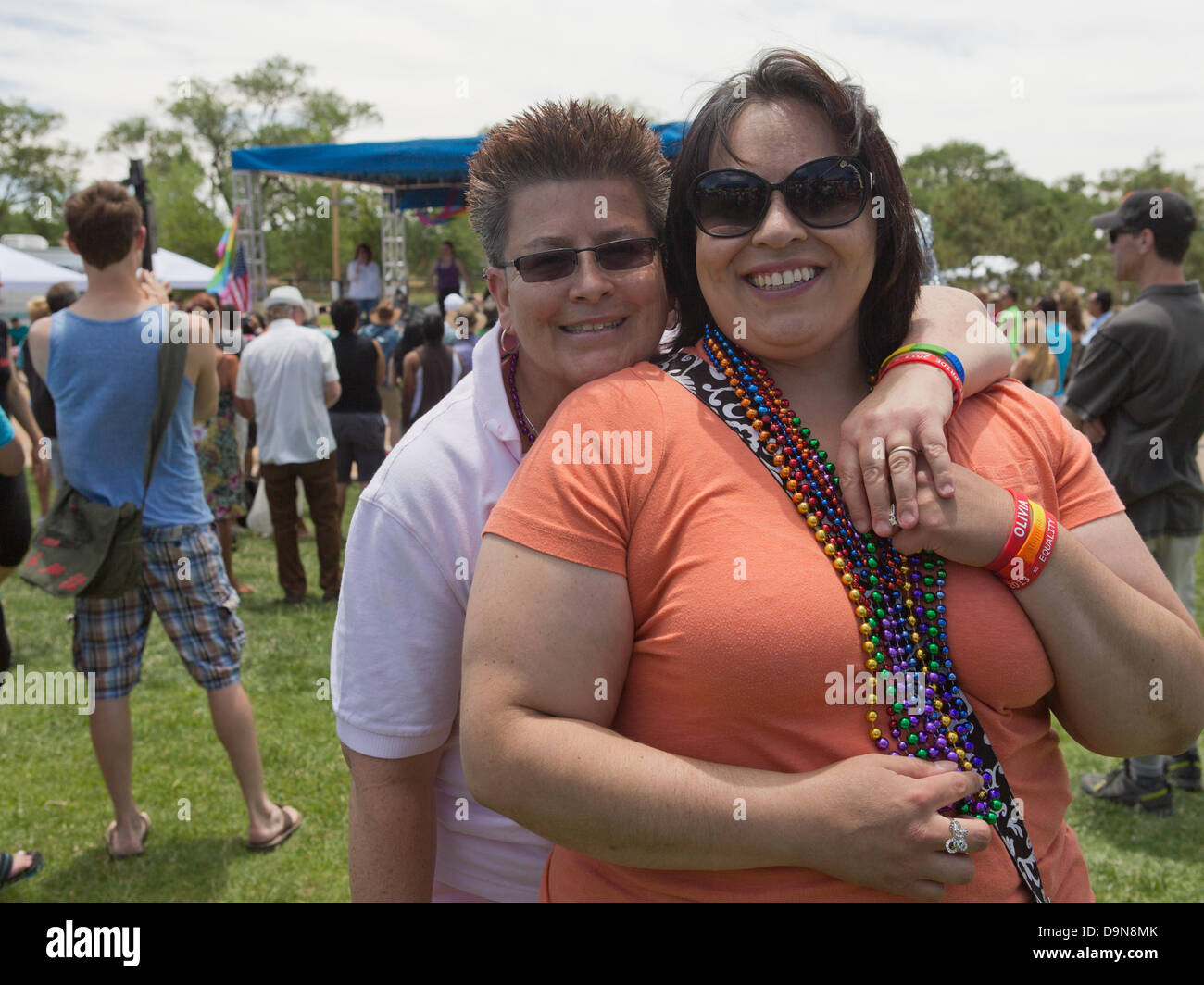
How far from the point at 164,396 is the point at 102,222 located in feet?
2.15

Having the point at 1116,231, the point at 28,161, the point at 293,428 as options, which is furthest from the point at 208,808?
the point at 28,161

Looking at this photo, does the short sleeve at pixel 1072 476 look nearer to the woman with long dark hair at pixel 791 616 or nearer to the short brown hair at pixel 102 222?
the woman with long dark hair at pixel 791 616

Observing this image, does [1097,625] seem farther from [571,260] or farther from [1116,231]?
[1116,231]

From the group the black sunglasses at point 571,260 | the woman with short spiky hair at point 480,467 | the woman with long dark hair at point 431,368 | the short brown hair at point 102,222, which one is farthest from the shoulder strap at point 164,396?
the woman with long dark hair at point 431,368

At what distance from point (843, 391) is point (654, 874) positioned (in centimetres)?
82

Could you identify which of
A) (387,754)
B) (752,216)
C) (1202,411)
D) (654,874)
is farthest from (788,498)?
(1202,411)

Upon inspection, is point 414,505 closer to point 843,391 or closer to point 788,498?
point 788,498

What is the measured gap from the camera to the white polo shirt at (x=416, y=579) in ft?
5.15

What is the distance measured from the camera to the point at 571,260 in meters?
1.66

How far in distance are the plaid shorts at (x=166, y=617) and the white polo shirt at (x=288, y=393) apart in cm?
332

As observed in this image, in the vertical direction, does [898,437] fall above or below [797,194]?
below

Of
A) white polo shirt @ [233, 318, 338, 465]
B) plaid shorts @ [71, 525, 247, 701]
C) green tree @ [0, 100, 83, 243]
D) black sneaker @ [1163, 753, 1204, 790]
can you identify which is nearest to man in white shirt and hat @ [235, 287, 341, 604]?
white polo shirt @ [233, 318, 338, 465]

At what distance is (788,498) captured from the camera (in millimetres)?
1413
